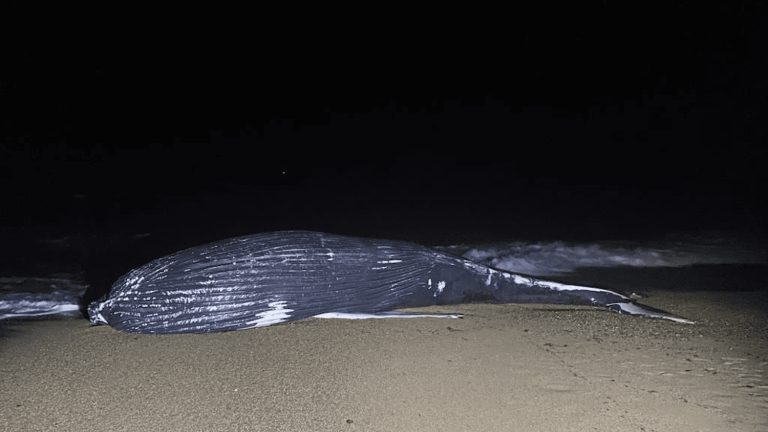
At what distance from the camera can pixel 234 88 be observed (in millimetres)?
15672

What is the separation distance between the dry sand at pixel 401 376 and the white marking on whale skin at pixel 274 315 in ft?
0.19

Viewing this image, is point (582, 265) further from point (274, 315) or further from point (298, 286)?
point (274, 315)

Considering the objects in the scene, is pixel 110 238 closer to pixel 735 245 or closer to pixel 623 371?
pixel 623 371

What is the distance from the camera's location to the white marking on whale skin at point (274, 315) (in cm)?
411

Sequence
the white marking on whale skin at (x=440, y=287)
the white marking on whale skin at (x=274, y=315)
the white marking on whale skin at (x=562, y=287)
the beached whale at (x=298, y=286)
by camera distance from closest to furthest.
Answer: the beached whale at (x=298, y=286), the white marking on whale skin at (x=274, y=315), the white marking on whale skin at (x=440, y=287), the white marking on whale skin at (x=562, y=287)

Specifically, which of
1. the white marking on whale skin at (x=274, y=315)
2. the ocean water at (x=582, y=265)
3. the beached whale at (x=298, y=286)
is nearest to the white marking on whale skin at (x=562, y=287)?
the beached whale at (x=298, y=286)

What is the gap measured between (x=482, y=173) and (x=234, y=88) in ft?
22.9

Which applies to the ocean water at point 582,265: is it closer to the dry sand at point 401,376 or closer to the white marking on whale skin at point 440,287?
the dry sand at point 401,376

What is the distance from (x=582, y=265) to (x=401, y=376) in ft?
11.9

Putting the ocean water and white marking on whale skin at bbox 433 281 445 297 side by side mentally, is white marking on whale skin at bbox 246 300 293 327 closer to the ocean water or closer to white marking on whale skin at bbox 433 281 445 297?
white marking on whale skin at bbox 433 281 445 297

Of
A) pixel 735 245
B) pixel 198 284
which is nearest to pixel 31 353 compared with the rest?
pixel 198 284

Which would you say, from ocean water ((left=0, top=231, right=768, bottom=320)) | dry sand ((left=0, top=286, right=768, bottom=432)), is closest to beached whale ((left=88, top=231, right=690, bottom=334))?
dry sand ((left=0, top=286, right=768, bottom=432))

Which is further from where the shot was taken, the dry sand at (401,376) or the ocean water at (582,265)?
the ocean water at (582,265)

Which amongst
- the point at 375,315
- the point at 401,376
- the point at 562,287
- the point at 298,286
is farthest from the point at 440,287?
the point at 401,376
